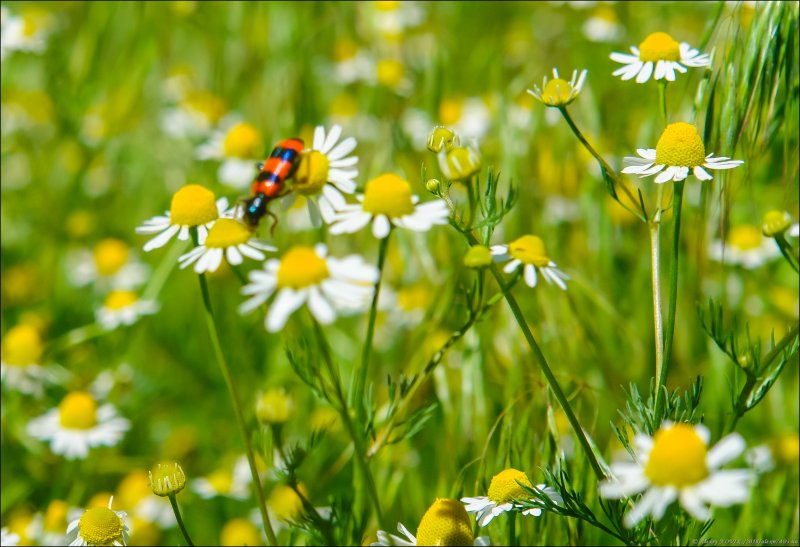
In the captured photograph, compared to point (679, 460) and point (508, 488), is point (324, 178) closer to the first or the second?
point (508, 488)

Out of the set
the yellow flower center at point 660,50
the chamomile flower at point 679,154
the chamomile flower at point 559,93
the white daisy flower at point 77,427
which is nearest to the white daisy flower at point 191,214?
the chamomile flower at point 559,93

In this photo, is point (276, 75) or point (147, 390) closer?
point (147, 390)

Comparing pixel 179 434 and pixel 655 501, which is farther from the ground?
pixel 655 501

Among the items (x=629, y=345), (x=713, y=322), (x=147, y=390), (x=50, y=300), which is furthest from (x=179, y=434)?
(x=713, y=322)

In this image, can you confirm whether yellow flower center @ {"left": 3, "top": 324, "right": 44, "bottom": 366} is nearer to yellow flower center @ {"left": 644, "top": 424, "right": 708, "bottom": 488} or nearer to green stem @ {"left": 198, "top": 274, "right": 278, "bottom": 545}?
green stem @ {"left": 198, "top": 274, "right": 278, "bottom": 545}

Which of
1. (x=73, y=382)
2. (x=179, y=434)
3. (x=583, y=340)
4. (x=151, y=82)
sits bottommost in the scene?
(x=179, y=434)

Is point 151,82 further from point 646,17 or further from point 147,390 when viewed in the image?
point 646,17

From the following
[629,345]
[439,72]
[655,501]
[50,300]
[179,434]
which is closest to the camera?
[655,501]
